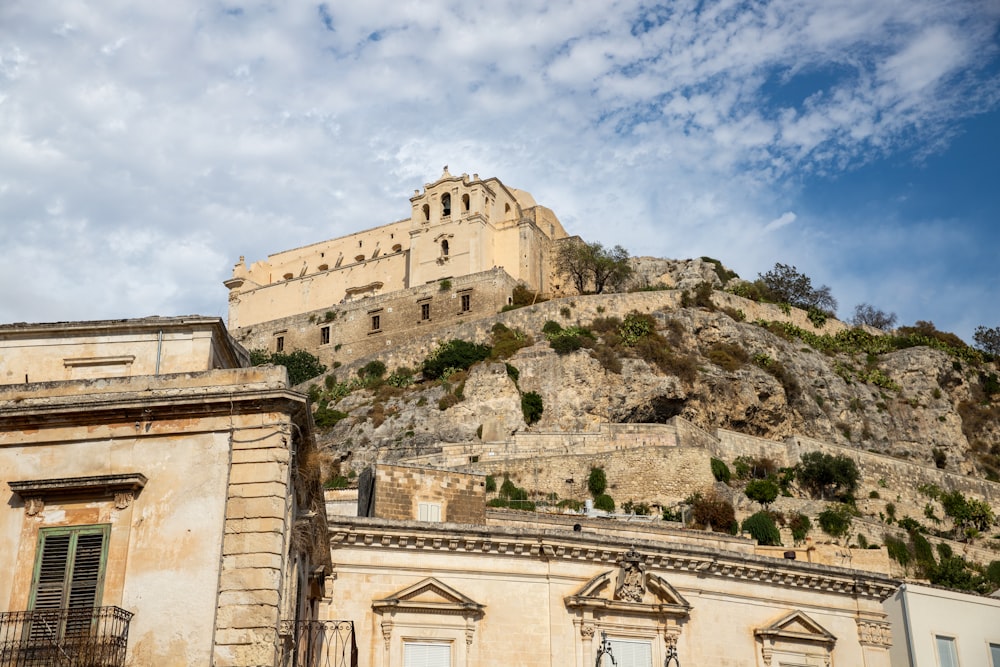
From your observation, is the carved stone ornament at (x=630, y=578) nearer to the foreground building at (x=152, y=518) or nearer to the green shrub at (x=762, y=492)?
the foreground building at (x=152, y=518)

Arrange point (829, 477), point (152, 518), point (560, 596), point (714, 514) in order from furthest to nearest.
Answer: point (829, 477) → point (714, 514) → point (560, 596) → point (152, 518)

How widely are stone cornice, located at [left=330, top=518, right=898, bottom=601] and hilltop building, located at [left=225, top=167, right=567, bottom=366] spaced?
4672 cm

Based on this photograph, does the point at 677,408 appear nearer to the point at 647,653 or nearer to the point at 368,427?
the point at 368,427

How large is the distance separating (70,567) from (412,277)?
65.4 meters

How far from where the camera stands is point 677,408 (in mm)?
62906

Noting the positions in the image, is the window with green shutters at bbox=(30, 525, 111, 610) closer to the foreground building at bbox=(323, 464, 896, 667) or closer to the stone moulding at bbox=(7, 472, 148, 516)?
the stone moulding at bbox=(7, 472, 148, 516)

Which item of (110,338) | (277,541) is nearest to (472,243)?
(110,338)

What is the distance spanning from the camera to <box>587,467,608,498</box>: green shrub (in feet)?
170

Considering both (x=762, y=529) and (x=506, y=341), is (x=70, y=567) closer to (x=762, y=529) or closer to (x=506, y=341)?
(x=762, y=529)

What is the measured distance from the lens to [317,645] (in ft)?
71.8

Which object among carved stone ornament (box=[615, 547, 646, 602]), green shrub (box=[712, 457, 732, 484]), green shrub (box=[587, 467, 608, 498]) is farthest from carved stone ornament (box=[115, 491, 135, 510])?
green shrub (box=[712, 457, 732, 484])

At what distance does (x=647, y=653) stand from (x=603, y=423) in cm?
3465

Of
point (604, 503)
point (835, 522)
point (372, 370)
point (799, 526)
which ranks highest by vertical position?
point (372, 370)

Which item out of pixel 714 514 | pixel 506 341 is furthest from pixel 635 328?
pixel 714 514
